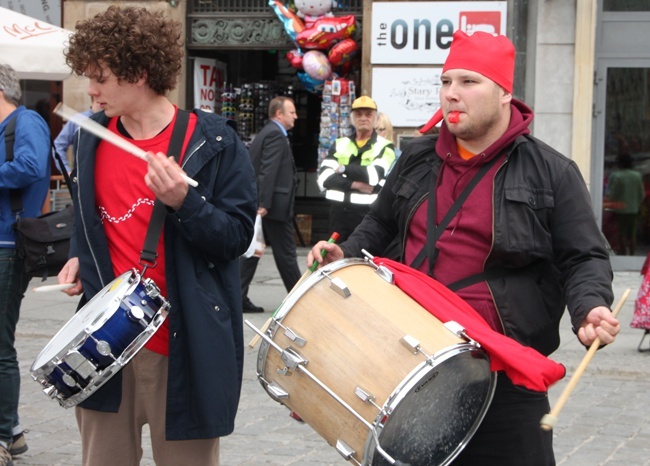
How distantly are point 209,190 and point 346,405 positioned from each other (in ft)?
3.11

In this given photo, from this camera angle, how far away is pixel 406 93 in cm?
1330

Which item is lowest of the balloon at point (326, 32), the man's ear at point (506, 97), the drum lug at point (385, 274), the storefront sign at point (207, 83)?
the drum lug at point (385, 274)

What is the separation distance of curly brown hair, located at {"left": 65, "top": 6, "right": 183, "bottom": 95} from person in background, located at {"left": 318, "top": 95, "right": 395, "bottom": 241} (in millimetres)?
5543

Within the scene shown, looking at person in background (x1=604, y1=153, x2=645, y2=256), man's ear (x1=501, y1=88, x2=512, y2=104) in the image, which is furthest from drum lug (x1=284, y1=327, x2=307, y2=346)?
person in background (x1=604, y1=153, x2=645, y2=256)

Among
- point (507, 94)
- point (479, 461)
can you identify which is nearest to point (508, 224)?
point (507, 94)

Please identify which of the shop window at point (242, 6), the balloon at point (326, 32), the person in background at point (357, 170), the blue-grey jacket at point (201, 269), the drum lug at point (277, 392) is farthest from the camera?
the shop window at point (242, 6)

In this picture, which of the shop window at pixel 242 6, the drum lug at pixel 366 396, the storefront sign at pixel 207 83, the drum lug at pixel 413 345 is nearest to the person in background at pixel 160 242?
the drum lug at pixel 366 396

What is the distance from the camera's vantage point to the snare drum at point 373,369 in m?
2.83

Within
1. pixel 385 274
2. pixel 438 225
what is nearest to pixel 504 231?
pixel 438 225

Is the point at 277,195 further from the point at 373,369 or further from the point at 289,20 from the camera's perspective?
the point at 373,369

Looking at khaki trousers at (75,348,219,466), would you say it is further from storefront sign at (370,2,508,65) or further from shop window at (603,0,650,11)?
shop window at (603,0,650,11)

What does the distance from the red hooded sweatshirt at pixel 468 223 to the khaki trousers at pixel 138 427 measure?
35.9 inches

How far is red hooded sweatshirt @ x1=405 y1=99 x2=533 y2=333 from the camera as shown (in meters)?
3.15

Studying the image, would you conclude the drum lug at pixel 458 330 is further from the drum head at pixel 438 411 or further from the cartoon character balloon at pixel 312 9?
the cartoon character balloon at pixel 312 9
